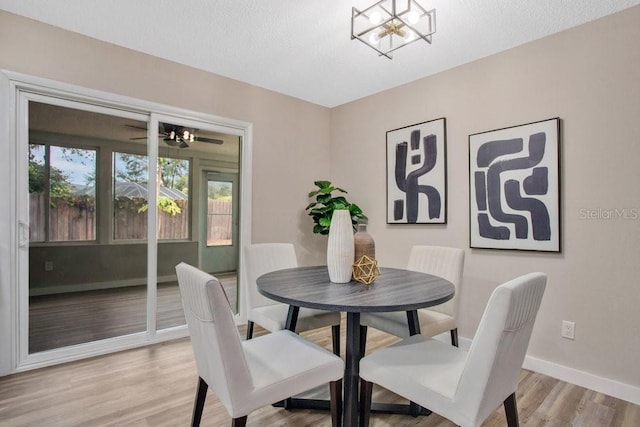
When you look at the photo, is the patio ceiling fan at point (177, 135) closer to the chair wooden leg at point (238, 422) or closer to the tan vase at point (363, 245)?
the tan vase at point (363, 245)

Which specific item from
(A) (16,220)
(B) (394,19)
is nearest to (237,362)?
(B) (394,19)

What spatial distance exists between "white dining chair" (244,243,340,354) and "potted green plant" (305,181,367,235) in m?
0.90

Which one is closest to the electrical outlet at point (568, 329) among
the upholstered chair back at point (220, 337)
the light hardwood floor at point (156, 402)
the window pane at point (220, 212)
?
the light hardwood floor at point (156, 402)

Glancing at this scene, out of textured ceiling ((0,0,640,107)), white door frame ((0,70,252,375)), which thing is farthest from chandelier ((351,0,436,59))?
white door frame ((0,70,252,375))

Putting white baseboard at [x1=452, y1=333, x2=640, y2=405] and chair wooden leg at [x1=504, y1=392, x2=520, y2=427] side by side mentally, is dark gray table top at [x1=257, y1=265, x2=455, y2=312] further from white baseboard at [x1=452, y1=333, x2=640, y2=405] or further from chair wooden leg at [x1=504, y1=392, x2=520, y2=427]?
white baseboard at [x1=452, y1=333, x2=640, y2=405]

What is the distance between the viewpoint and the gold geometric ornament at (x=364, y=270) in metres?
1.92

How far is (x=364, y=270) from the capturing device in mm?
1934

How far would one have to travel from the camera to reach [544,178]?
2502 mm

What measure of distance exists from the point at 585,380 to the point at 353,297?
1.98 meters

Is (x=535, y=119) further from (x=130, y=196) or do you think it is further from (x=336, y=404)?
(x=130, y=196)

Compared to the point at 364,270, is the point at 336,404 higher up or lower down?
lower down

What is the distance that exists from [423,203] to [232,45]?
2.22 meters

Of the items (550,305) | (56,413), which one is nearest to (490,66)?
(550,305)

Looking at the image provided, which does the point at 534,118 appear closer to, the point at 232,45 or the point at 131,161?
the point at 232,45
